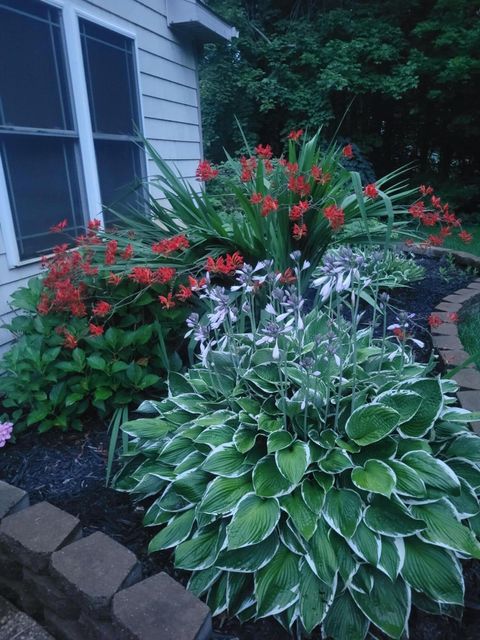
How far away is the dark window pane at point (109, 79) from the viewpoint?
3.22m

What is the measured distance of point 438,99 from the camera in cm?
973

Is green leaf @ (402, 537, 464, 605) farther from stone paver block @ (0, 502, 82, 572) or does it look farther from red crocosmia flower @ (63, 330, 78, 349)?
red crocosmia flower @ (63, 330, 78, 349)

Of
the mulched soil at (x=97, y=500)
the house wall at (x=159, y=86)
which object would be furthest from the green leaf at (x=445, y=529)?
the house wall at (x=159, y=86)

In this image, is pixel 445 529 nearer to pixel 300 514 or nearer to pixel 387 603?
pixel 387 603

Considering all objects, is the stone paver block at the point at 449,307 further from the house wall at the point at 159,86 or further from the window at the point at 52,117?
the house wall at the point at 159,86

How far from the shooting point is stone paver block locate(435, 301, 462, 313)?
128 inches

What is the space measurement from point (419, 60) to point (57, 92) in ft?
27.2

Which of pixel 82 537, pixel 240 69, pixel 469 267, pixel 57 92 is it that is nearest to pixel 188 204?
pixel 57 92

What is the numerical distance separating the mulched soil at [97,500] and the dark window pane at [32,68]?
1726 mm

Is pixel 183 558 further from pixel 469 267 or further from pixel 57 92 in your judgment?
pixel 469 267

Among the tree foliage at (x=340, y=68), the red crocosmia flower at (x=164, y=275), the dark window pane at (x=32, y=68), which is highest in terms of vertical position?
the tree foliage at (x=340, y=68)

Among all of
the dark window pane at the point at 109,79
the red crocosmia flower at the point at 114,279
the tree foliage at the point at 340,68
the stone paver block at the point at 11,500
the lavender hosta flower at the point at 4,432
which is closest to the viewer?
the stone paver block at the point at 11,500

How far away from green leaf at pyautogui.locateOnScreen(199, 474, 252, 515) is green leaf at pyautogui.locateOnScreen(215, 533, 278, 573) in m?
0.11

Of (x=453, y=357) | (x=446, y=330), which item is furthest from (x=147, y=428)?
(x=446, y=330)
